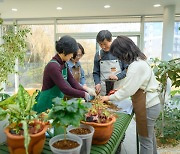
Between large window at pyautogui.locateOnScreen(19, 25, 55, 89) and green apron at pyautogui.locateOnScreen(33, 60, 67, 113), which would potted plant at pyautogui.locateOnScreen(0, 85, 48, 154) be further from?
large window at pyautogui.locateOnScreen(19, 25, 55, 89)

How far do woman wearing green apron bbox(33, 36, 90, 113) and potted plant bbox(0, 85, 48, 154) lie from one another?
0.66m

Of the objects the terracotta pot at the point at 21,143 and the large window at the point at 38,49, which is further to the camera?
the large window at the point at 38,49

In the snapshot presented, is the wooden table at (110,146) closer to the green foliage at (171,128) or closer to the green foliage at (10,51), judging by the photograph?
the green foliage at (10,51)

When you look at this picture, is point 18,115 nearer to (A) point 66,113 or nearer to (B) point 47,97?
(A) point 66,113

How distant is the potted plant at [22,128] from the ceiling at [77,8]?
4.27 metres

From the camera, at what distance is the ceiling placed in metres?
4.75

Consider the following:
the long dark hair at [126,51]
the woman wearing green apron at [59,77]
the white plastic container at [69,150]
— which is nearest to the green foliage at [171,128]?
the long dark hair at [126,51]

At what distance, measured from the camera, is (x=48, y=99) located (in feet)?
5.62

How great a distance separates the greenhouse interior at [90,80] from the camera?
2.75 ft

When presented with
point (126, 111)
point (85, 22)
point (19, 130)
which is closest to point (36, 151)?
point (19, 130)

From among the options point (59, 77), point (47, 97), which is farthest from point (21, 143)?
point (47, 97)

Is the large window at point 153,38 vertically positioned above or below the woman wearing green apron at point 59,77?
above

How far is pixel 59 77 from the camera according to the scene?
1.55 m

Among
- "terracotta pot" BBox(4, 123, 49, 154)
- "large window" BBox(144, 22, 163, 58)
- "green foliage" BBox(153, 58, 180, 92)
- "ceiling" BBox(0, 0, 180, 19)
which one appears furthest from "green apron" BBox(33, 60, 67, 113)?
"large window" BBox(144, 22, 163, 58)
